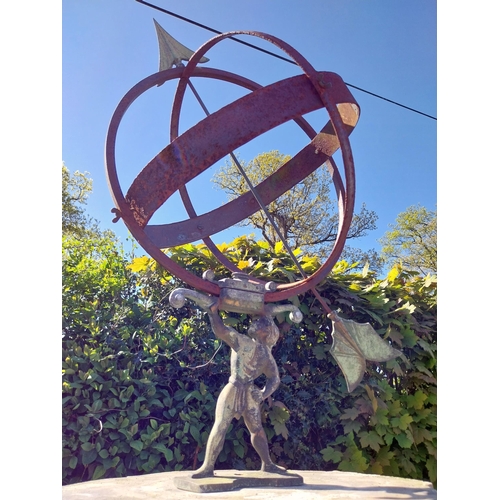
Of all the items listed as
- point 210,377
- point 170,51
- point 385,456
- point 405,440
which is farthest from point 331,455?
point 170,51

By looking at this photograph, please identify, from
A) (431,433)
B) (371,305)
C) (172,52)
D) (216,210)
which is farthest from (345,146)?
(431,433)

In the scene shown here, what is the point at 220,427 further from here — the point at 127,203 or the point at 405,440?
the point at 405,440

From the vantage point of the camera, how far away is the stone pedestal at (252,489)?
250cm

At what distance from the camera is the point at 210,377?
4305 mm

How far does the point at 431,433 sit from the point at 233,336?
2567 millimetres

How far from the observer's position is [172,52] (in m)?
3.64

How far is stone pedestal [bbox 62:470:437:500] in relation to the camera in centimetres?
250

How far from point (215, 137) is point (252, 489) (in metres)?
1.83

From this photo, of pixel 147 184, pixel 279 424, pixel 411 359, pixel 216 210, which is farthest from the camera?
pixel 411 359

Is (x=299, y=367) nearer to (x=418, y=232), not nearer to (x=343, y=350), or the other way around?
(x=343, y=350)

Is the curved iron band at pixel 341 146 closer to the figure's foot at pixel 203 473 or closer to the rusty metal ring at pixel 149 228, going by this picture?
the rusty metal ring at pixel 149 228

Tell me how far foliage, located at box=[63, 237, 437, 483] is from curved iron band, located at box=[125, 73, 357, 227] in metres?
1.54

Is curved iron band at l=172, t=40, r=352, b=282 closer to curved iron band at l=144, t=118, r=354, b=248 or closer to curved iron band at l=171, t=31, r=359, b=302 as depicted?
curved iron band at l=144, t=118, r=354, b=248

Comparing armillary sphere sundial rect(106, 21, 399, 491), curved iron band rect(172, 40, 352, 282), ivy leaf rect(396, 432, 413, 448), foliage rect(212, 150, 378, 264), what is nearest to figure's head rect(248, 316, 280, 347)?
armillary sphere sundial rect(106, 21, 399, 491)
